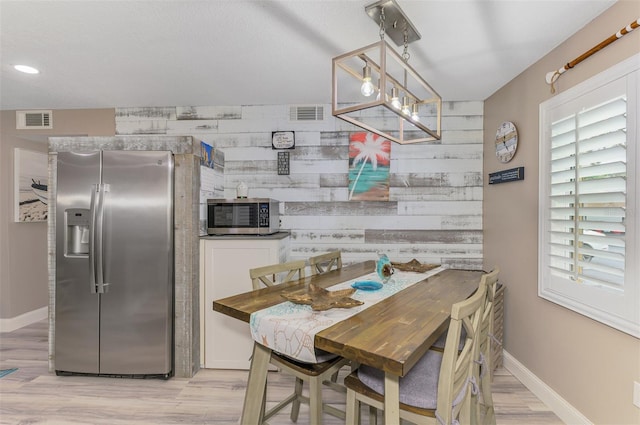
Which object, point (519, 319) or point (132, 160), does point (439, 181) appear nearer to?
point (519, 319)

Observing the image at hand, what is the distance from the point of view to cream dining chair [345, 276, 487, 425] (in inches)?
47.9

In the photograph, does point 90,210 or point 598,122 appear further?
point 90,210

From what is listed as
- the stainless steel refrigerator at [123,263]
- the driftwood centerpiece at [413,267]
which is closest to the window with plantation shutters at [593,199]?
the driftwood centerpiece at [413,267]

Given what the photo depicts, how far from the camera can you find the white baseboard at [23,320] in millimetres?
3598

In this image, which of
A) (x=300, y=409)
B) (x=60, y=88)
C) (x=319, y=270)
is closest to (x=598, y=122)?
(x=319, y=270)

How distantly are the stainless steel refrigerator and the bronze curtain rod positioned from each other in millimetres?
2909

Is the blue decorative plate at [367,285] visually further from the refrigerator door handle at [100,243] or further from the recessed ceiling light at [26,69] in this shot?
the recessed ceiling light at [26,69]

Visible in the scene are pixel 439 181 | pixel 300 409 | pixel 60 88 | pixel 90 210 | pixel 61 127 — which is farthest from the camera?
pixel 61 127

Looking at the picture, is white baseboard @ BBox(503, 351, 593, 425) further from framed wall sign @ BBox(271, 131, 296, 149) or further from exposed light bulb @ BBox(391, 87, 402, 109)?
framed wall sign @ BBox(271, 131, 296, 149)

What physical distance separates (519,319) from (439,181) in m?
1.44

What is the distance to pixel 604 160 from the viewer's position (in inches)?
71.6

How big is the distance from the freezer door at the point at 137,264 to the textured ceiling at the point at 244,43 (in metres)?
0.73

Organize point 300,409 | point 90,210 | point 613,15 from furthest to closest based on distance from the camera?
point 90,210 < point 300,409 < point 613,15

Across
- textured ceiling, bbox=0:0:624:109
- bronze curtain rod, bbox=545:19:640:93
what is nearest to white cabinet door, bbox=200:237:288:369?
textured ceiling, bbox=0:0:624:109
